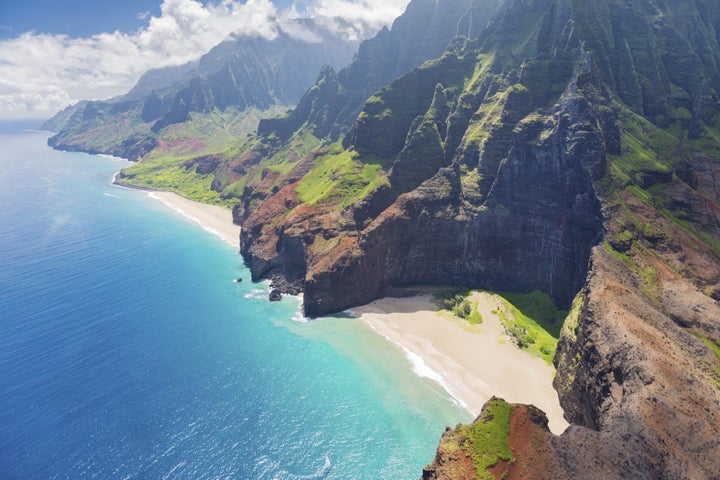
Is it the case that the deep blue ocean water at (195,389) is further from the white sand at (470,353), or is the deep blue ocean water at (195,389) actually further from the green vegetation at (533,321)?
the green vegetation at (533,321)

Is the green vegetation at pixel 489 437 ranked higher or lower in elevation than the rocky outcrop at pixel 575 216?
lower

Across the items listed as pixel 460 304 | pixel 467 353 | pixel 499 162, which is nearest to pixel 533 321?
pixel 460 304

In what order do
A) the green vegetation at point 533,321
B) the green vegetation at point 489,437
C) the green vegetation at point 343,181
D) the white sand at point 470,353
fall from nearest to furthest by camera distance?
the green vegetation at point 489,437, the white sand at point 470,353, the green vegetation at point 533,321, the green vegetation at point 343,181

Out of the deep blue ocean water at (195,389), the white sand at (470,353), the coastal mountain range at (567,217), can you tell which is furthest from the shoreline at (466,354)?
the coastal mountain range at (567,217)

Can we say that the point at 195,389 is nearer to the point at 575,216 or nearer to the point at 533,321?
the point at 533,321

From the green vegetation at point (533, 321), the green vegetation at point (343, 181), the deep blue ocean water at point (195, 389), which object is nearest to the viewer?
the deep blue ocean water at point (195, 389)

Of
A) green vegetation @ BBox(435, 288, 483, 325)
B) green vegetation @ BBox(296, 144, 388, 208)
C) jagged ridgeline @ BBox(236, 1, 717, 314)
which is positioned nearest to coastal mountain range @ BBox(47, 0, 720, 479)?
jagged ridgeline @ BBox(236, 1, 717, 314)
